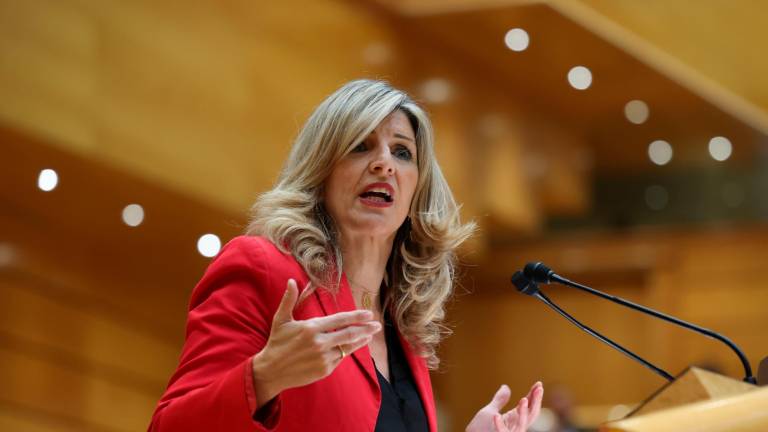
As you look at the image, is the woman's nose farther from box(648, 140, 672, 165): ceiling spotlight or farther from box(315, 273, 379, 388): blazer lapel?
box(648, 140, 672, 165): ceiling spotlight

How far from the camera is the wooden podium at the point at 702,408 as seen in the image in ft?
4.06

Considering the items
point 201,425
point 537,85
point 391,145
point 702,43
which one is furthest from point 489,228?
point 201,425

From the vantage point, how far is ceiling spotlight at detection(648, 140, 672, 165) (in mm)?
9352

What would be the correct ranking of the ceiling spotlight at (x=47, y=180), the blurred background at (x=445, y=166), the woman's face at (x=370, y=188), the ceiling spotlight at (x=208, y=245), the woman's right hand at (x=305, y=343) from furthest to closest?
the ceiling spotlight at (x=208, y=245) < the ceiling spotlight at (x=47, y=180) < the blurred background at (x=445, y=166) < the woman's face at (x=370, y=188) < the woman's right hand at (x=305, y=343)

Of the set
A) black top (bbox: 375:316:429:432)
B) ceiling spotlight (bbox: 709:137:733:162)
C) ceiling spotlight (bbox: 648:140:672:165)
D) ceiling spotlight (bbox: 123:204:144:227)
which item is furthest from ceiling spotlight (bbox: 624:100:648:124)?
black top (bbox: 375:316:429:432)

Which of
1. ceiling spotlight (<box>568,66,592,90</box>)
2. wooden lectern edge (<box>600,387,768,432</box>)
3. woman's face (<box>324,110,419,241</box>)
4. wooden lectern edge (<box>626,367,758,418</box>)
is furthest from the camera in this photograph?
ceiling spotlight (<box>568,66,592,90</box>)

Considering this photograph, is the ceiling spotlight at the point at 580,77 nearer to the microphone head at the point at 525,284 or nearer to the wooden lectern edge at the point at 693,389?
the microphone head at the point at 525,284

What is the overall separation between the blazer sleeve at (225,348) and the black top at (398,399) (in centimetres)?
33

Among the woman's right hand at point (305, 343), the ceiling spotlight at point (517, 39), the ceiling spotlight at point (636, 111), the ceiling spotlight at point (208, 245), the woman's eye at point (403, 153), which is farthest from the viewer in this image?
the ceiling spotlight at point (636, 111)

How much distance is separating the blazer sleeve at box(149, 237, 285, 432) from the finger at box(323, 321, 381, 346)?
0.16m

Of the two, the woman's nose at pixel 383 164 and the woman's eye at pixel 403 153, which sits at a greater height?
the woman's eye at pixel 403 153

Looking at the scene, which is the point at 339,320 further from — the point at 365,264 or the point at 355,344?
the point at 365,264

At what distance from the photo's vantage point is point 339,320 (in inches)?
65.7

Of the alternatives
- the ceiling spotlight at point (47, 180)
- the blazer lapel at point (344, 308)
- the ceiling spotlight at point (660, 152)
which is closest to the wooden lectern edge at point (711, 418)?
the blazer lapel at point (344, 308)
